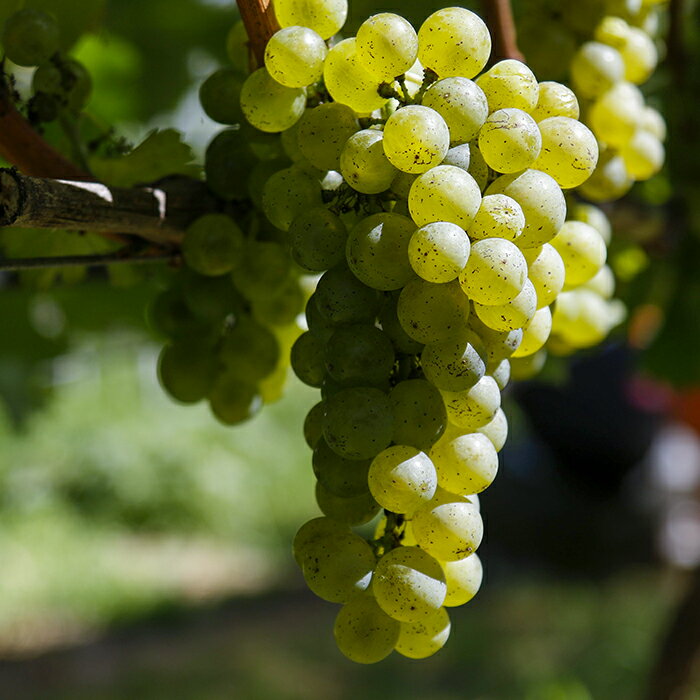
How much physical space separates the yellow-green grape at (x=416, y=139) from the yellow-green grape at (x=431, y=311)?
4 cm

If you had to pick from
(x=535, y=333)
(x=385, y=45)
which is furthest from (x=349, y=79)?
(x=535, y=333)

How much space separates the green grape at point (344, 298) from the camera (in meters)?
0.33

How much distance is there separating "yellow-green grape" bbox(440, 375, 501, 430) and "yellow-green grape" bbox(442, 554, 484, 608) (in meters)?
0.06

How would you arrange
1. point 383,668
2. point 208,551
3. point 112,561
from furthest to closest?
point 208,551, point 112,561, point 383,668

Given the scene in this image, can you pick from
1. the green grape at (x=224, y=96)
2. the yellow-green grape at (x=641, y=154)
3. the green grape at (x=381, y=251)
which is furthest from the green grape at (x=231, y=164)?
the yellow-green grape at (x=641, y=154)

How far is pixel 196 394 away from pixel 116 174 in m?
0.12

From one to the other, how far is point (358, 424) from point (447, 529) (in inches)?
1.9

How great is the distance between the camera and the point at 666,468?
3043mm

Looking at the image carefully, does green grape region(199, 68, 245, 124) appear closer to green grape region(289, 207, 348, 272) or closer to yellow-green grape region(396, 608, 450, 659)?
green grape region(289, 207, 348, 272)

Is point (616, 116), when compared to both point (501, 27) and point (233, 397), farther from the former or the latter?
point (233, 397)

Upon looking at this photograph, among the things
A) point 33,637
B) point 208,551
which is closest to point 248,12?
point 33,637

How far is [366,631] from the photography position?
0.32 metres

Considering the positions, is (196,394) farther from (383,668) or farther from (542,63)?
(383,668)

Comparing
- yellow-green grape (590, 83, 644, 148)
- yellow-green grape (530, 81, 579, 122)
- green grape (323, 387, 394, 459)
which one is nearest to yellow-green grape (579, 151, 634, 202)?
yellow-green grape (590, 83, 644, 148)
